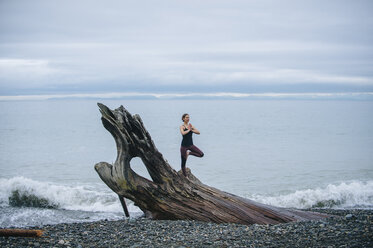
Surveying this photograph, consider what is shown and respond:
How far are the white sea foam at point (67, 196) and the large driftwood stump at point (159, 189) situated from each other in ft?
20.7

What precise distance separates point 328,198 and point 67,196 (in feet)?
45.4

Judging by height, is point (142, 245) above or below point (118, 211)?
above

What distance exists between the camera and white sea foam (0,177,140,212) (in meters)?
18.5

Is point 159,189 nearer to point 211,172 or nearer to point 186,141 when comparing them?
point 186,141

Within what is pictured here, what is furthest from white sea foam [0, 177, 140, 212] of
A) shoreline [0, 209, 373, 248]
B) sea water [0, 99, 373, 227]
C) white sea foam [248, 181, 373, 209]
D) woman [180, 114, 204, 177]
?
white sea foam [248, 181, 373, 209]

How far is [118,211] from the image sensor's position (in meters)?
17.7

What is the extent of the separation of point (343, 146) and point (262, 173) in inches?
771

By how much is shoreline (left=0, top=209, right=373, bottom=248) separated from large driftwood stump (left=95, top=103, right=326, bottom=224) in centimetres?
49

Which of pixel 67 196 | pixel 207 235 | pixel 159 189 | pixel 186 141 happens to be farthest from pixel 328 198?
pixel 67 196

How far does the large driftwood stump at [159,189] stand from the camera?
38.0 feet

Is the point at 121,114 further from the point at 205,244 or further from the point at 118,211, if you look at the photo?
the point at 118,211

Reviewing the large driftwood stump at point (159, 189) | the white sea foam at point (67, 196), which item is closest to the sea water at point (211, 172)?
the white sea foam at point (67, 196)

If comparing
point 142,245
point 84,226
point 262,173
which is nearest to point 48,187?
point 84,226

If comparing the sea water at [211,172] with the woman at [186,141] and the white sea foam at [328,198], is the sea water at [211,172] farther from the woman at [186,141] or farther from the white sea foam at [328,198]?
the woman at [186,141]
